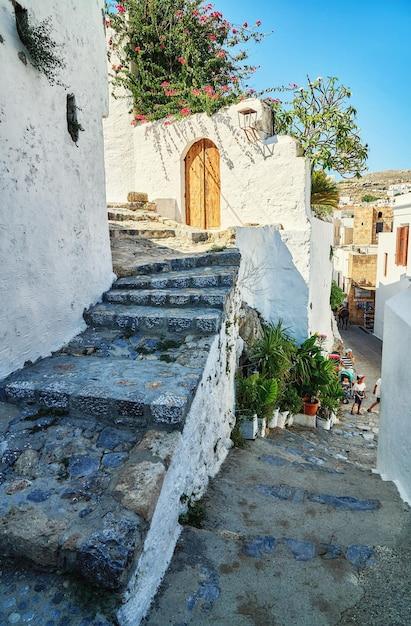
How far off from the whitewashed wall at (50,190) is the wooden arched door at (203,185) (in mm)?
4681

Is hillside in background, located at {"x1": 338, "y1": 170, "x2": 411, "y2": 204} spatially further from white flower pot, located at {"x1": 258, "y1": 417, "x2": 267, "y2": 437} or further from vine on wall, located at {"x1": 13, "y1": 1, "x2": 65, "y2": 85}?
vine on wall, located at {"x1": 13, "y1": 1, "x2": 65, "y2": 85}

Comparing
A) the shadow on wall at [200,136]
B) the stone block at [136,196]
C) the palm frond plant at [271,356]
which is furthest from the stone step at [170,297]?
the stone block at [136,196]

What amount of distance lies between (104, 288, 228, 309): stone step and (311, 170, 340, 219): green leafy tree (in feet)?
19.5

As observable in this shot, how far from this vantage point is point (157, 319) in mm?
3879

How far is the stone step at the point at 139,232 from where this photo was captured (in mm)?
6840

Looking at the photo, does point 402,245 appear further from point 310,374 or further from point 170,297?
point 170,297

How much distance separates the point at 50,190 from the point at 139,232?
3616mm

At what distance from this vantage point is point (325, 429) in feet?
27.5

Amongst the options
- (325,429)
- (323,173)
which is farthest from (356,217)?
(325,429)

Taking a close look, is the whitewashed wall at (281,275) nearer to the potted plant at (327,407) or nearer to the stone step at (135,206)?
the potted plant at (327,407)

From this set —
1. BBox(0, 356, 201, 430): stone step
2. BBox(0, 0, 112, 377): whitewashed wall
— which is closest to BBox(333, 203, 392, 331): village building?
BBox(0, 0, 112, 377): whitewashed wall

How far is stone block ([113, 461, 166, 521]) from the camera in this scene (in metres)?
2.00

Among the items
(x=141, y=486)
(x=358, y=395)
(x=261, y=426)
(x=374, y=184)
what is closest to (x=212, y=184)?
(x=261, y=426)

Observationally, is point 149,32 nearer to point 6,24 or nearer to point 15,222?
point 6,24
